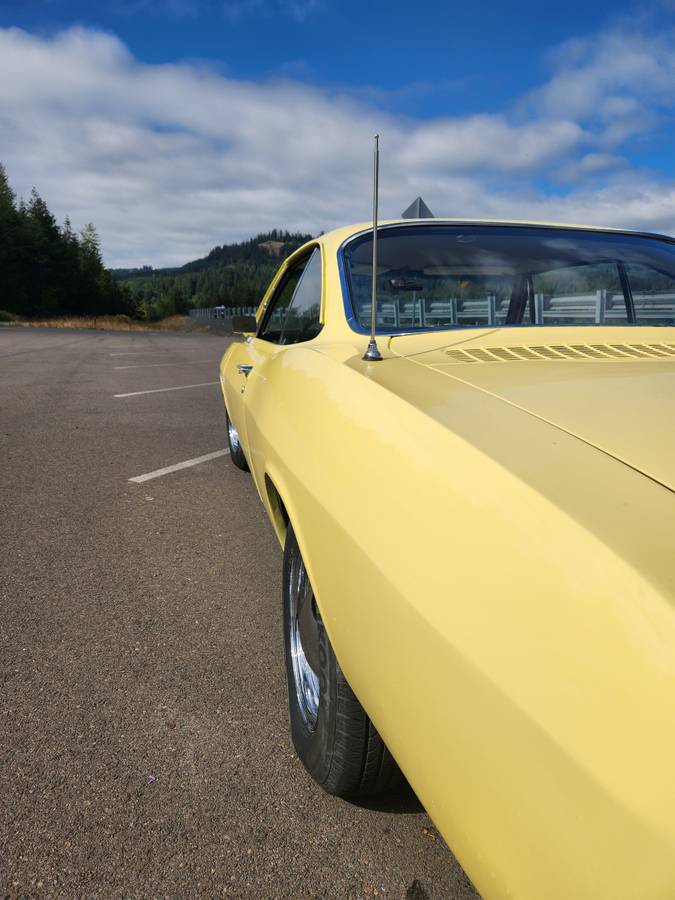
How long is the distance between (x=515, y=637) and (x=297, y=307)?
7.25 feet

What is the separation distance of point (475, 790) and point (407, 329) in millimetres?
1540

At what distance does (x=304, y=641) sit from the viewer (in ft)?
5.59

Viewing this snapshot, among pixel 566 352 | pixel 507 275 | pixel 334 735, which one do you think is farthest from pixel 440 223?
pixel 334 735

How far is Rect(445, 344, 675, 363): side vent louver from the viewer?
1698 mm

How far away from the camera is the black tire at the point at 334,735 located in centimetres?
134

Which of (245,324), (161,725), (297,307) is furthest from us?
(245,324)

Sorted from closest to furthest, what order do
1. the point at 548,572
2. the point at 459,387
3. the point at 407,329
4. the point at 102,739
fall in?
the point at 548,572, the point at 459,387, the point at 102,739, the point at 407,329

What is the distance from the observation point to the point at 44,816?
1491 mm

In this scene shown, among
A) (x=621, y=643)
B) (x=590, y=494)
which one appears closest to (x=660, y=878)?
(x=621, y=643)

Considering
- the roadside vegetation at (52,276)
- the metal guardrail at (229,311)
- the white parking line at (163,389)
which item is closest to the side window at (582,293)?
the white parking line at (163,389)

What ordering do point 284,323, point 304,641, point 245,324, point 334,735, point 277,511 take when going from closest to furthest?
point 334,735, point 304,641, point 277,511, point 284,323, point 245,324

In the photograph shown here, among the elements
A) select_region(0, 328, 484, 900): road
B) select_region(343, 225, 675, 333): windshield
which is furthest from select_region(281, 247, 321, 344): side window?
select_region(0, 328, 484, 900): road

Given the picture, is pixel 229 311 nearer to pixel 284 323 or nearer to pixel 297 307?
pixel 284 323

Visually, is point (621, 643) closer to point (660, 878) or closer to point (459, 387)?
point (660, 878)
